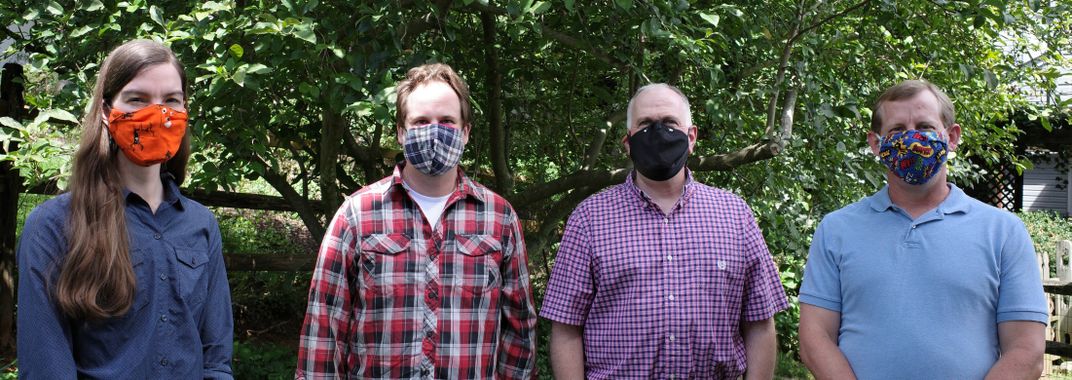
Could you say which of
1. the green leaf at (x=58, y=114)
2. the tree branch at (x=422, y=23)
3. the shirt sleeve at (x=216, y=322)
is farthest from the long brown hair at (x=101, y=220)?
the tree branch at (x=422, y=23)

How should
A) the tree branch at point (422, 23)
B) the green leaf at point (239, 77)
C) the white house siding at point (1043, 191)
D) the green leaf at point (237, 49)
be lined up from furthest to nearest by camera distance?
the white house siding at point (1043, 191) < the tree branch at point (422, 23) < the green leaf at point (237, 49) < the green leaf at point (239, 77)

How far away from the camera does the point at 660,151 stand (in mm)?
3121

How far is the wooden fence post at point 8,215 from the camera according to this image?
256 inches

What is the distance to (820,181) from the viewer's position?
19.9 ft

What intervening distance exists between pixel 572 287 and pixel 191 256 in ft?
3.93

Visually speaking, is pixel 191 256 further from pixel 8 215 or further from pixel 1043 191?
pixel 1043 191

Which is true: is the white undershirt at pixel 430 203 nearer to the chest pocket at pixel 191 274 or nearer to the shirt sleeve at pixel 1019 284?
the chest pocket at pixel 191 274

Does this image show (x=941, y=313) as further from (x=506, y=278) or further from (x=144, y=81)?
(x=144, y=81)

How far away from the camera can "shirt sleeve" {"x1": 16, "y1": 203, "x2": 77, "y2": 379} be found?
2285 mm

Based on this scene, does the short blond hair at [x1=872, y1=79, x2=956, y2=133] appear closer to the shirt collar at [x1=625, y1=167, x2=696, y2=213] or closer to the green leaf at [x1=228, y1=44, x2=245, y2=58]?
the shirt collar at [x1=625, y1=167, x2=696, y2=213]

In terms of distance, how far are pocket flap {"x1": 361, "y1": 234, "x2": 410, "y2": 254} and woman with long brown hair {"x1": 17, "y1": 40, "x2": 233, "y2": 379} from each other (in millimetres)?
452

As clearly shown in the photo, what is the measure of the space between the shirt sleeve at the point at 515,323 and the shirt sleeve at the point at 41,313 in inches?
50.8

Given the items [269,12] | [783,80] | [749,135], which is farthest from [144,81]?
[749,135]

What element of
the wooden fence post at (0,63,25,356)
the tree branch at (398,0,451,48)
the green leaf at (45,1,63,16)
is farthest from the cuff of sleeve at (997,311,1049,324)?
the wooden fence post at (0,63,25,356)
